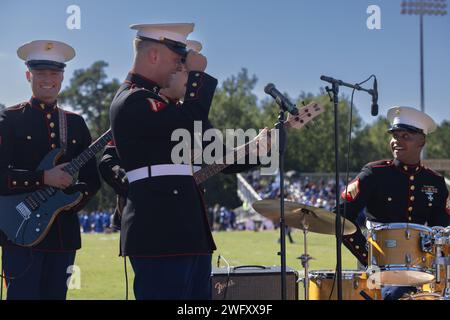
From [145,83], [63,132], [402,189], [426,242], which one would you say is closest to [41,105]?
[63,132]

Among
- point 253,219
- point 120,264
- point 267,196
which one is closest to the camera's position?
point 120,264

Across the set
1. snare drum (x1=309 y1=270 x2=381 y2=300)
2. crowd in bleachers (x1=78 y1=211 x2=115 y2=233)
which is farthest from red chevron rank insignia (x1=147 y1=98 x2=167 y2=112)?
crowd in bleachers (x1=78 y1=211 x2=115 y2=233)

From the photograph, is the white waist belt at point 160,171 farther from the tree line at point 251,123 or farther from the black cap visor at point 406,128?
the tree line at point 251,123

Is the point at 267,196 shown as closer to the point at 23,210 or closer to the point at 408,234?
the point at 408,234

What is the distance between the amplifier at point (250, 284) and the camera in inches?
269

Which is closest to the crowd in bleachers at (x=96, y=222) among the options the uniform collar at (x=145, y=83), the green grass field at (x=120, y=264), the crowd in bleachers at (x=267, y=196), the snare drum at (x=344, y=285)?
the crowd in bleachers at (x=267, y=196)

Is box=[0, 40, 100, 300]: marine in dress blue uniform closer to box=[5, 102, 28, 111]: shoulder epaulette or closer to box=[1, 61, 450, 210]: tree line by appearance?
box=[5, 102, 28, 111]: shoulder epaulette

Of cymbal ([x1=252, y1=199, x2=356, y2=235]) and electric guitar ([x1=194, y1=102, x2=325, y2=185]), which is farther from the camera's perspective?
cymbal ([x1=252, y1=199, x2=356, y2=235])

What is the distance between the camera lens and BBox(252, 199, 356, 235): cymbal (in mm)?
5914

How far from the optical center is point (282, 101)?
15.8 ft

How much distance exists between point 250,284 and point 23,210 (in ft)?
8.34

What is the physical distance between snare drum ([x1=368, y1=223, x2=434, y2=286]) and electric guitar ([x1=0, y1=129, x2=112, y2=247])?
278 centimetres

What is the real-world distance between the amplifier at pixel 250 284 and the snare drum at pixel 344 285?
0.94 feet
